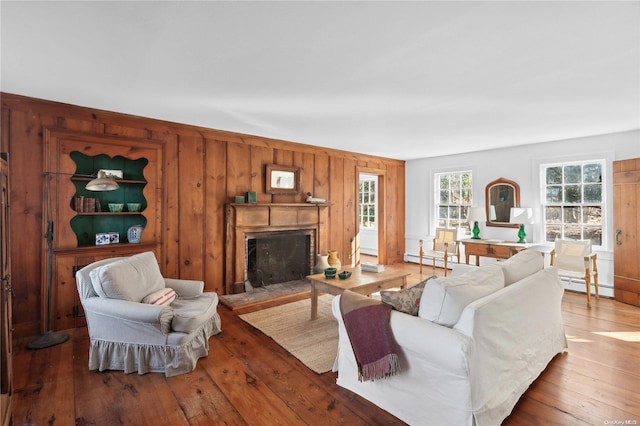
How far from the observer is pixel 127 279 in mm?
2693

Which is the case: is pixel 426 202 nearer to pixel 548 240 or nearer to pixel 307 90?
pixel 548 240

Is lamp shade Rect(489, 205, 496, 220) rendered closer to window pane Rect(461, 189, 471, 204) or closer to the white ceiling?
window pane Rect(461, 189, 471, 204)

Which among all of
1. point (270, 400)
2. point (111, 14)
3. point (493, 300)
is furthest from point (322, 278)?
point (111, 14)

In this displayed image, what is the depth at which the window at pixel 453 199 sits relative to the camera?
20.9 ft

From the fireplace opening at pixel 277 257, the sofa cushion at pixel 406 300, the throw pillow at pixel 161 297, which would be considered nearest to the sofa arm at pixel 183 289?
the throw pillow at pixel 161 297

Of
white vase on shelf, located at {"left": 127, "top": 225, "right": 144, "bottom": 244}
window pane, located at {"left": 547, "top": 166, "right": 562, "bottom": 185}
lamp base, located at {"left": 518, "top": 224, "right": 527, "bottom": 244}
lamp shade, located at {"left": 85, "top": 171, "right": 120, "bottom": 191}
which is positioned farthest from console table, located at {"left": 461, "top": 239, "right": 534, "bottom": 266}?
lamp shade, located at {"left": 85, "top": 171, "right": 120, "bottom": 191}

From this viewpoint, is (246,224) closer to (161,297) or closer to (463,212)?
(161,297)

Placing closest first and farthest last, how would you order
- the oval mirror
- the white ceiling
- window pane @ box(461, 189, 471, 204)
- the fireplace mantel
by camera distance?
the white ceiling < the fireplace mantel < the oval mirror < window pane @ box(461, 189, 471, 204)

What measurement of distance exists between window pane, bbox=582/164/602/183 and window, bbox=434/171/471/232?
179cm

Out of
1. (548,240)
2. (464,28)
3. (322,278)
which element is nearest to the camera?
(464,28)

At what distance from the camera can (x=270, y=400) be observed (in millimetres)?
2188

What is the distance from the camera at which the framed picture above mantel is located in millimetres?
5004

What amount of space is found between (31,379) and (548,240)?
6.64m

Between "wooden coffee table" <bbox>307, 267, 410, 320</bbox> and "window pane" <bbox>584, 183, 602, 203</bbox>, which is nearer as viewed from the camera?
"wooden coffee table" <bbox>307, 267, 410, 320</bbox>
